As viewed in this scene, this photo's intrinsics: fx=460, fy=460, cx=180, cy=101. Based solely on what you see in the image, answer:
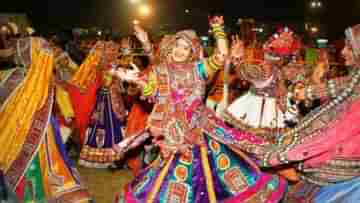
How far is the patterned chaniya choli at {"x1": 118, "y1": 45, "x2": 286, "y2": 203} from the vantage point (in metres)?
3.87

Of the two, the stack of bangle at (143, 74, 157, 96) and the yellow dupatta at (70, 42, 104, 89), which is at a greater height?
the yellow dupatta at (70, 42, 104, 89)

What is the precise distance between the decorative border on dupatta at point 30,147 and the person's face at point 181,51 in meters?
1.44

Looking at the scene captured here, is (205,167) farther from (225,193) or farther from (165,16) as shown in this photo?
(165,16)

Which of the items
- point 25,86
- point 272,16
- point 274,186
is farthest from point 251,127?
point 272,16

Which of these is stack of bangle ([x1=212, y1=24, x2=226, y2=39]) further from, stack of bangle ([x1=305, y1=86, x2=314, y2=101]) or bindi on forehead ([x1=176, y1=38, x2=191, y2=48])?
stack of bangle ([x1=305, y1=86, x2=314, y2=101])

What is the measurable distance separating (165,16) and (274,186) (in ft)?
43.9

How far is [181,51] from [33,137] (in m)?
1.71

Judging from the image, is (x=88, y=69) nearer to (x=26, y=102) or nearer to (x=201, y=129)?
(x=26, y=102)

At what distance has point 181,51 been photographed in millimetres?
4105

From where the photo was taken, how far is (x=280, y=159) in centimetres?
339

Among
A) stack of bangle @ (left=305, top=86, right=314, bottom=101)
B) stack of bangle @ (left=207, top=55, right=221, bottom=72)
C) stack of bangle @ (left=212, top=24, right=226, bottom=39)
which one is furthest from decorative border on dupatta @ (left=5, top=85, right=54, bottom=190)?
stack of bangle @ (left=305, top=86, right=314, bottom=101)

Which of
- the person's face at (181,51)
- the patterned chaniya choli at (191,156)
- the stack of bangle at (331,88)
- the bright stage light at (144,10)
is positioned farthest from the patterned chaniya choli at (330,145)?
the bright stage light at (144,10)

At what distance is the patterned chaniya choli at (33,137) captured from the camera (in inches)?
178

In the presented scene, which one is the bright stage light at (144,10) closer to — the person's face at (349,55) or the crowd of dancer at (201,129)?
the crowd of dancer at (201,129)
